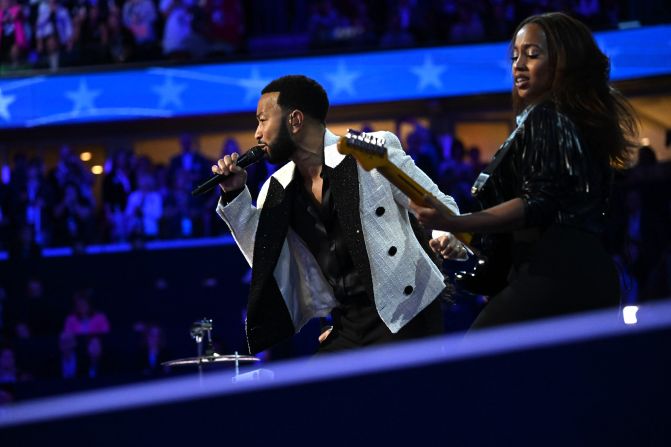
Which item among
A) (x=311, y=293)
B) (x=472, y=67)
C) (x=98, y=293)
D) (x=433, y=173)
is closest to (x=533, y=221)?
(x=311, y=293)

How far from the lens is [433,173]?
9812mm

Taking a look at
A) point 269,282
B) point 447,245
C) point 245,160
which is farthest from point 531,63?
point 269,282

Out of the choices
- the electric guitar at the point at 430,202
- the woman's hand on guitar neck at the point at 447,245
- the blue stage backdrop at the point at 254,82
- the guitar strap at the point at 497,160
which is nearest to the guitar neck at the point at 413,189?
the electric guitar at the point at 430,202

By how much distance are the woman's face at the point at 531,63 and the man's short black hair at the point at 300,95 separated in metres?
1.21

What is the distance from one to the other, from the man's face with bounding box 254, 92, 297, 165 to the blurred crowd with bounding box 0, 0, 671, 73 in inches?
339

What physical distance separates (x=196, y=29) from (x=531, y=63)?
1000 centimetres

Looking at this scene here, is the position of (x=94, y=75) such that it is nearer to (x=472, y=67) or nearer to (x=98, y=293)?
(x=98, y=293)

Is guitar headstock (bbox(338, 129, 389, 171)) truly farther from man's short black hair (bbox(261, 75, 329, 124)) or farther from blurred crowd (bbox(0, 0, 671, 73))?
blurred crowd (bbox(0, 0, 671, 73))

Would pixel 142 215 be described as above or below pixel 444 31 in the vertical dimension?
below

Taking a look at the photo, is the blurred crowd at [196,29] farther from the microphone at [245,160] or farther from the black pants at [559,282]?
the black pants at [559,282]

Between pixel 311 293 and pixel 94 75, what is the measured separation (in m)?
9.22

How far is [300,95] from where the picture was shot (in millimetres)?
3643

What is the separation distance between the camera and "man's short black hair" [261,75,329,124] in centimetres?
364

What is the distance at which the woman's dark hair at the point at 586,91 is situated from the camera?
246 cm
